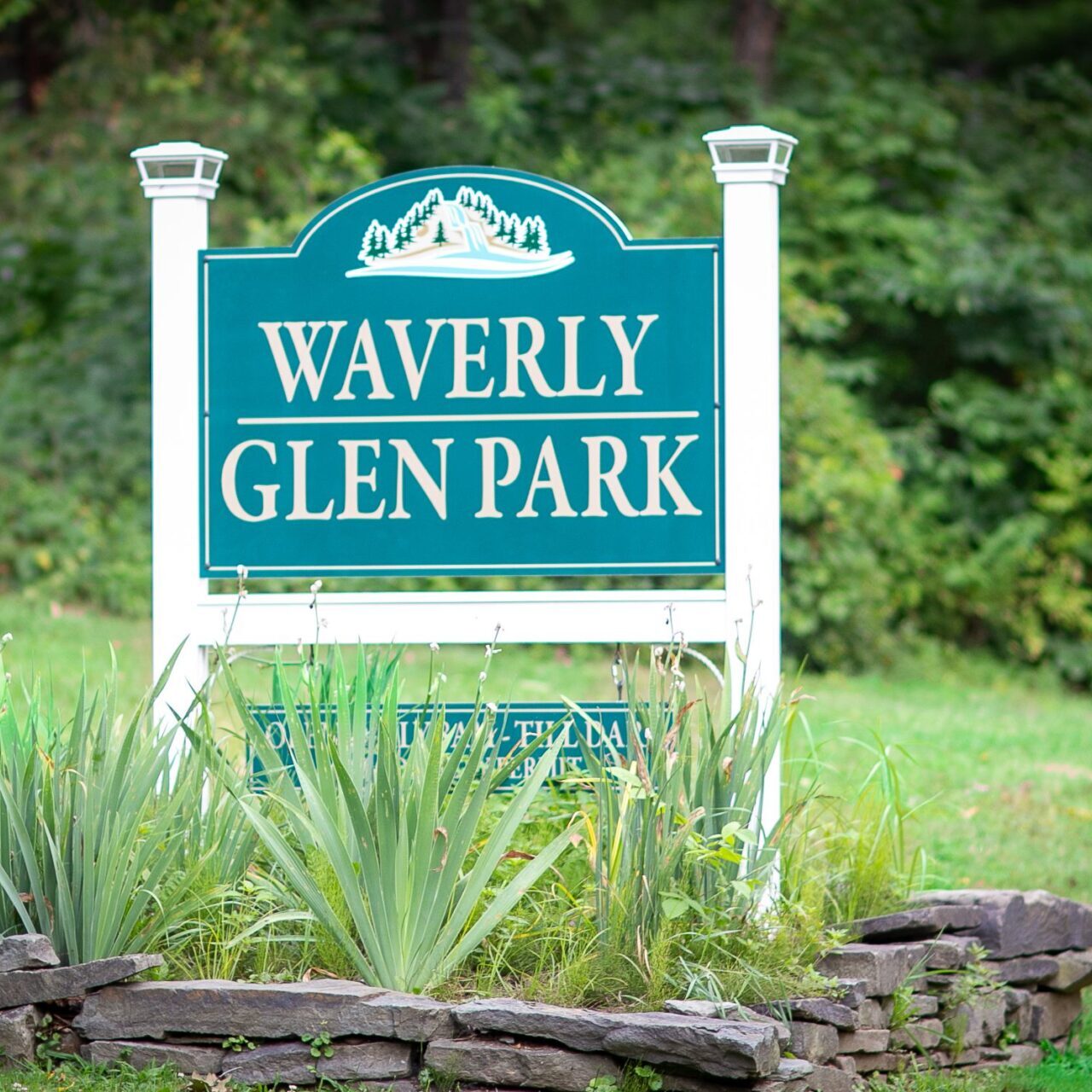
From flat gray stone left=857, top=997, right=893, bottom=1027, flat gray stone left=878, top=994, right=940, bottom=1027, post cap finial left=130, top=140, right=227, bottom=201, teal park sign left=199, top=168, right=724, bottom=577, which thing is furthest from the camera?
post cap finial left=130, top=140, right=227, bottom=201

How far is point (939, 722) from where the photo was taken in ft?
27.0

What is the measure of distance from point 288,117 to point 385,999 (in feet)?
30.9

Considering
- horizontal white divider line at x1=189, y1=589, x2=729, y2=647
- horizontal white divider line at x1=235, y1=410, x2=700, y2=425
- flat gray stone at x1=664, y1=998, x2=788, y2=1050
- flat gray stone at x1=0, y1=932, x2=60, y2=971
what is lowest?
flat gray stone at x1=664, y1=998, x2=788, y2=1050

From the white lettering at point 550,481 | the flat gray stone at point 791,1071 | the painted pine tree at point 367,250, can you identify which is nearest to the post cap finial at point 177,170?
the painted pine tree at point 367,250

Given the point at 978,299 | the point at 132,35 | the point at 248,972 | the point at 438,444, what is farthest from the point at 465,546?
the point at 132,35

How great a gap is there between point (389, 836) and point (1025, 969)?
2.11 meters

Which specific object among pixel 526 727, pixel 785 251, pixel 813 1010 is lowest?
pixel 813 1010

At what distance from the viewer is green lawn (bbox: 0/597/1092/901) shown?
601cm

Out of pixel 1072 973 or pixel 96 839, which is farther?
pixel 1072 973

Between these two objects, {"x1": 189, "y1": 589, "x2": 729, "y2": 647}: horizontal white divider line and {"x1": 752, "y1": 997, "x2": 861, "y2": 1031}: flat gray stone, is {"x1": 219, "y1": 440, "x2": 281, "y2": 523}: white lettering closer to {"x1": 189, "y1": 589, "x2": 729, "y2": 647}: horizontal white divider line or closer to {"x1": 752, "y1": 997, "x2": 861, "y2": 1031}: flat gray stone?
{"x1": 189, "y1": 589, "x2": 729, "y2": 647}: horizontal white divider line

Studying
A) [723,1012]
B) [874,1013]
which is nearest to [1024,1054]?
[874,1013]

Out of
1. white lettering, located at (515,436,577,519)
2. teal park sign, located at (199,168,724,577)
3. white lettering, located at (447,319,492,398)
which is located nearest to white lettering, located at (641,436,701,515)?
teal park sign, located at (199,168,724,577)

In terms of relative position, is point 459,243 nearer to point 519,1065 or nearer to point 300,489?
point 300,489

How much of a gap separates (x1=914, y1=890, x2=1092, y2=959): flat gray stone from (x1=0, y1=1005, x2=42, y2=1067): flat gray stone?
240 cm
